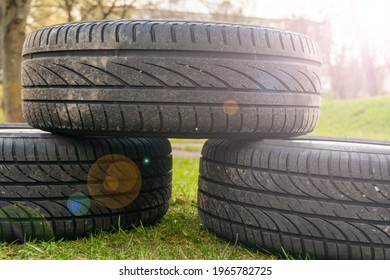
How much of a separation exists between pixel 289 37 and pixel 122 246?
164cm

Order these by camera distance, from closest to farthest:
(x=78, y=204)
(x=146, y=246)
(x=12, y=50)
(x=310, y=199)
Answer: (x=310, y=199) → (x=146, y=246) → (x=78, y=204) → (x=12, y=50)

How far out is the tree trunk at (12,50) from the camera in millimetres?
7758

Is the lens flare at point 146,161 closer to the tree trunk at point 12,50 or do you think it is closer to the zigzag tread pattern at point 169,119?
the zigzag tread pattern at point 169,119

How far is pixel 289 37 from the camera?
295 centimetres

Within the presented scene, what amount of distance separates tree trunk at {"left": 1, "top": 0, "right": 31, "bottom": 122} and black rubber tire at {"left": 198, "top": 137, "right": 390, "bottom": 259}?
5898mm

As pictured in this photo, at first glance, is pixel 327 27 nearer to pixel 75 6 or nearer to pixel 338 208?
pixel 75 6

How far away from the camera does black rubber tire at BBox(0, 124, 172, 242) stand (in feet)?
9.97

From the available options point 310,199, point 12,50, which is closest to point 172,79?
point 310,199

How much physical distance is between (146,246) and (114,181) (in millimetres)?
505

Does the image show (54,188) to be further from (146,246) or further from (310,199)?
(310,199)

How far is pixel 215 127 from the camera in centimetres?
276

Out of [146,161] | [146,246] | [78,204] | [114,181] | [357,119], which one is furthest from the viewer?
[357,119]

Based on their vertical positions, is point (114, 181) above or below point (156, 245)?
above

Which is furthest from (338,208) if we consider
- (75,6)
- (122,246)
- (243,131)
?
(75,6)
